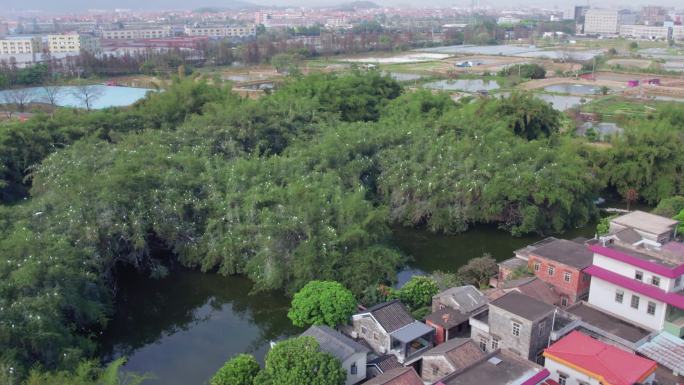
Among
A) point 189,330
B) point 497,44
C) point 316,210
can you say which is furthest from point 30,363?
point 497,44

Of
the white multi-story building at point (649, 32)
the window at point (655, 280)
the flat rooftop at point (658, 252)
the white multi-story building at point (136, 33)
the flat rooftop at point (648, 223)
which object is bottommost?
the window at point (655, 280)

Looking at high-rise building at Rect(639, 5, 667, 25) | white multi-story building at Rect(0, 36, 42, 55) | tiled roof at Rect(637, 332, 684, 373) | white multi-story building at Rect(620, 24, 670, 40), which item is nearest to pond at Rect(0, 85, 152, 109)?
white multi-story building at Rect(0, 36, 42, 55)

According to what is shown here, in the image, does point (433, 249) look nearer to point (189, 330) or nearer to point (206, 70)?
point (189, 330)

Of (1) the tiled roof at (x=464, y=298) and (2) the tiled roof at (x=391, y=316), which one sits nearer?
(2) the tiled roof at (x=391, y=316)

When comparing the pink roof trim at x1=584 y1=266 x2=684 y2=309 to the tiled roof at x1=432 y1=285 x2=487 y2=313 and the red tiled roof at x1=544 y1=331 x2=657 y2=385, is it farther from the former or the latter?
the tiled roof at x1=432 y1=285 x2=487 y2=313

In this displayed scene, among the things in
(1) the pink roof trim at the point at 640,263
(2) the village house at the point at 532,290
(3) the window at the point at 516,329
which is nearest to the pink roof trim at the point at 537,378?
(3) the window at the point at 516,329

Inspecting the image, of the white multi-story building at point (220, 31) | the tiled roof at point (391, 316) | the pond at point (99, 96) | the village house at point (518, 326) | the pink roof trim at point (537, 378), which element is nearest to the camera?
the pink roof trim at point (537, 378)

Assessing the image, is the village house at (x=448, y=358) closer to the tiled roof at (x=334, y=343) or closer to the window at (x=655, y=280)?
the tiled roof at (x=334, y=343)
